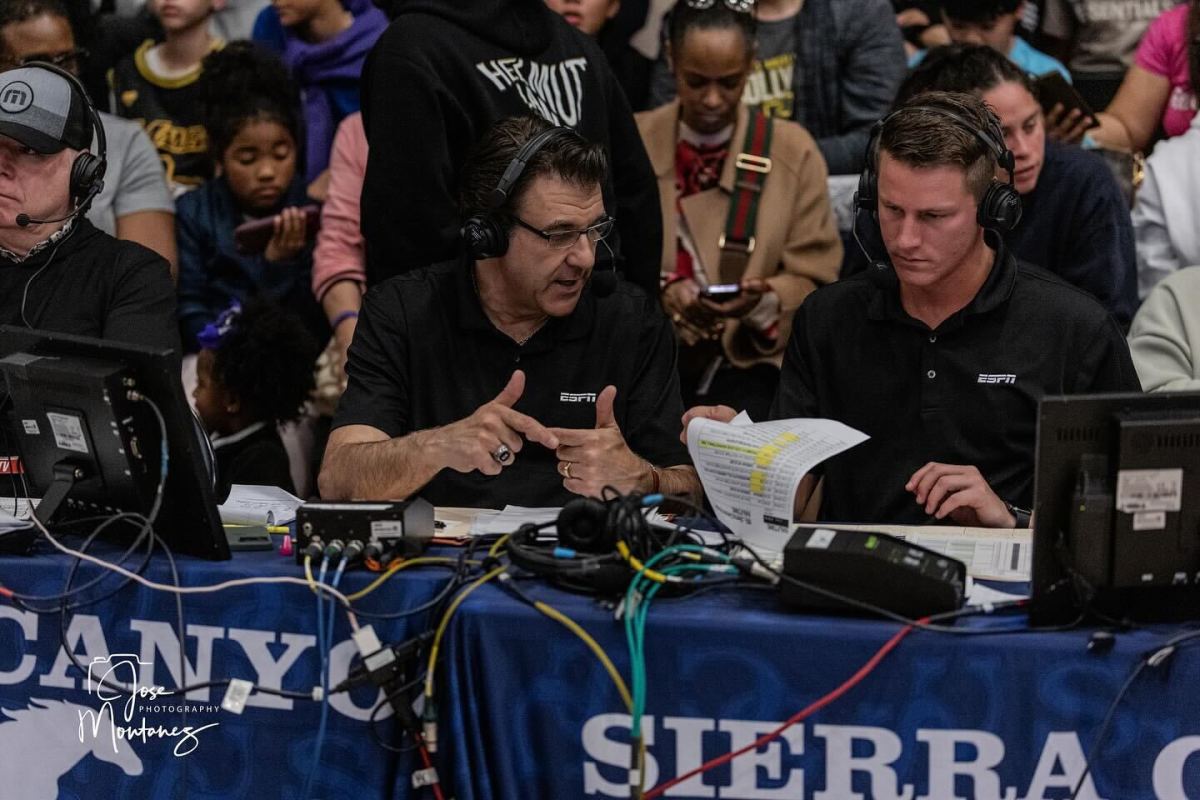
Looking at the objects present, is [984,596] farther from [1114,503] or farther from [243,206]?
[243,206]

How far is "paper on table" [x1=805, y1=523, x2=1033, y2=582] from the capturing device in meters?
2.54

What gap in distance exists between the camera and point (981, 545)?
8.81 ft

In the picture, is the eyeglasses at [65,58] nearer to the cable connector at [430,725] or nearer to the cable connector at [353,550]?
the cable connector at [353,550]

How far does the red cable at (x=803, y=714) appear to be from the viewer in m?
2.23

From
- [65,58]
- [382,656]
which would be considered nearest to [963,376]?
[382,656]

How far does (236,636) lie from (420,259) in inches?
53.3

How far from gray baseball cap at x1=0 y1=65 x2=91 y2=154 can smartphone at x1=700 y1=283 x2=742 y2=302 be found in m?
1.58

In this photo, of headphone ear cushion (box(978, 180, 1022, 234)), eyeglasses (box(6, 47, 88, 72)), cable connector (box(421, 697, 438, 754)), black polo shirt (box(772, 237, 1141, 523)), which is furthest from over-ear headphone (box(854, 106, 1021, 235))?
eyeglasses (box(6, 47, 88, 72))

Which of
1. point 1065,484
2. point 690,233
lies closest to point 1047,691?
point 1065,484

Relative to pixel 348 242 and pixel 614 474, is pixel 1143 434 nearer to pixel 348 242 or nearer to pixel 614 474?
pixel 614 474

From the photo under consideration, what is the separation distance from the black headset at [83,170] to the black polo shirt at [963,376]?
154cm

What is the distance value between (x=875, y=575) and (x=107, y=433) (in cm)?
122

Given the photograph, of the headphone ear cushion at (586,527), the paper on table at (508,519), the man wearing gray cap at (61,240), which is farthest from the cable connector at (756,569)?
the man wearing gray cap at (61,240)
